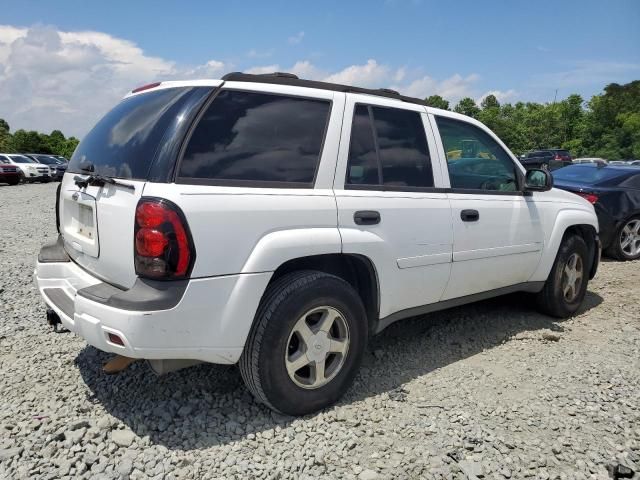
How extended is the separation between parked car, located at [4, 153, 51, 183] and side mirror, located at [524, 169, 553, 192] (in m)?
27.1

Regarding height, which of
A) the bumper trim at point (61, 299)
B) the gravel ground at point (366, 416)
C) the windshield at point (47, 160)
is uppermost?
the windshield at point (47, 160)

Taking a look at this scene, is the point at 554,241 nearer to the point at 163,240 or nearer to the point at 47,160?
the point at 163,240

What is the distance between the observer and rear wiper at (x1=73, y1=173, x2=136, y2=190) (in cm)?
250

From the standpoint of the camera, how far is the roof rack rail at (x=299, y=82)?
2746 millimetres

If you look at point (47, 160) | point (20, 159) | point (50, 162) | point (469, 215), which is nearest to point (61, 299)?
point (469, 215)

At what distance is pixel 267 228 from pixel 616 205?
6815 mm

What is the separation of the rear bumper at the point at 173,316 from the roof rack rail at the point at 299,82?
Result: 1126 mm

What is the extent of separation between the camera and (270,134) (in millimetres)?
2734

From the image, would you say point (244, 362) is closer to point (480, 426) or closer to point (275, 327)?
point (275, 327)

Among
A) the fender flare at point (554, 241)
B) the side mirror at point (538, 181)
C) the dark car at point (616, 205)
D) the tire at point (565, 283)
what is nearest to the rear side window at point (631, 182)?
the dark car at point (616, 205)

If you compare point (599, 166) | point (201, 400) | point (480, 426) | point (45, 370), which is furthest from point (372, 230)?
point (599, 166)

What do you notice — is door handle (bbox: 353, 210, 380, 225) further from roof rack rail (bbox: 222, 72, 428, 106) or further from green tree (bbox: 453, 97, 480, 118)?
green tree (bbox: 453, 97, 480, 118)

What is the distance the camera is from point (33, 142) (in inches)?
2393

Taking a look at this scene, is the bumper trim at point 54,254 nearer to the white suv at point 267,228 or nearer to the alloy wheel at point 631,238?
the white suv at point 267,228
